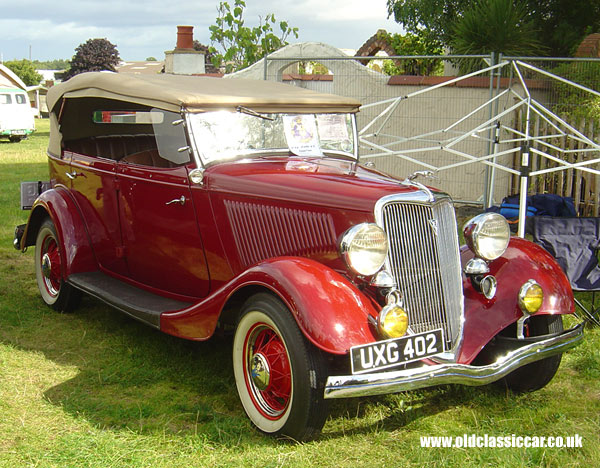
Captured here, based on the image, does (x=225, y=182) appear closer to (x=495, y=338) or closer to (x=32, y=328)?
(x=495, y=338)

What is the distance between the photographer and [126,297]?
14.7 ft

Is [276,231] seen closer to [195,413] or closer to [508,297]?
[195,413]

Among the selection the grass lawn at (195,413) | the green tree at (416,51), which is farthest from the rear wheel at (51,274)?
the green tree at (416,51)

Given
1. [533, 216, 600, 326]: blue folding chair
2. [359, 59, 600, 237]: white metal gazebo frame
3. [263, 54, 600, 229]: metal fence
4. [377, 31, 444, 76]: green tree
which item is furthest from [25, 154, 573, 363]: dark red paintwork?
[377, 31, 444, 76]: green tree

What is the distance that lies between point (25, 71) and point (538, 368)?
2323 inches

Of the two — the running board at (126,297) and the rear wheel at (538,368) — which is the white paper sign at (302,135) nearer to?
the running board at (126,297)

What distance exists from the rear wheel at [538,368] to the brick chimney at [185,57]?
38.4 ft

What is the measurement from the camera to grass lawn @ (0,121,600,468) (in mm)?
3154

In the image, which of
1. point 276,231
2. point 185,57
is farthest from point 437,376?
point 185,57

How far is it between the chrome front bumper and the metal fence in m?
4.66

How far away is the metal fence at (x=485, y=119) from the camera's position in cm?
876

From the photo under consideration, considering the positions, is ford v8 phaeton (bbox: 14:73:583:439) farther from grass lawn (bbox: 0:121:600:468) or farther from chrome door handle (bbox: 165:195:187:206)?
grass lawn (bbox: 0:121:600:468)

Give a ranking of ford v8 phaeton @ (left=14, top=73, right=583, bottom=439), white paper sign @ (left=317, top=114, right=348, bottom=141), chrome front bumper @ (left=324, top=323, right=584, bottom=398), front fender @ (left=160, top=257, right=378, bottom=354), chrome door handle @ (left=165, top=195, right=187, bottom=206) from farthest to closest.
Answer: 1. white paper sign @ (left=317, top=114, right=348, bottom=141)
2. chrome door handle @ (left=165, top=195, right=187, bottom=206)
3. ford v8 phaeton @ (left=14, top=73, right=583, bottom=439)
4. front fender @ (left=160, top=257, right=378, bottom=354)
5. chrome front bumper @ (left=324, top=323, right=584, bottom=398)

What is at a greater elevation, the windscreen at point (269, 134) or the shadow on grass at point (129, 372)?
the windscreen at point (269, 134)
